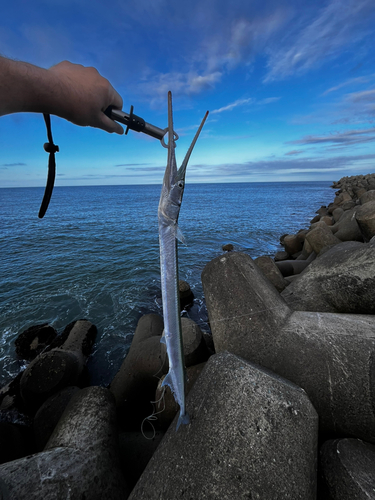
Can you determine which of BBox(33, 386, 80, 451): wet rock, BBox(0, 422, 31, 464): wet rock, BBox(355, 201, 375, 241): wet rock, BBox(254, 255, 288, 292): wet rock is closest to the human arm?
BBox(33, 386, 80, 451): wet rock

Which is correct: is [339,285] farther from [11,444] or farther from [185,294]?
[11,444]

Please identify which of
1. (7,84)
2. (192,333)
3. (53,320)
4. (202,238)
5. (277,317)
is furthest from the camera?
(202,238)

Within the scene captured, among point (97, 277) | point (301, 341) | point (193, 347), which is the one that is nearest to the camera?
point (301, 341)

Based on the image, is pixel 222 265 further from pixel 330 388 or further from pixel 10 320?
pixel 10 320

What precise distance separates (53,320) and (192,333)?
22.1ft

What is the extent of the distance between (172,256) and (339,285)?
3.93m

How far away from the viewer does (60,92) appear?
146 centimetres

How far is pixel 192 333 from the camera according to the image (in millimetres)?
4570

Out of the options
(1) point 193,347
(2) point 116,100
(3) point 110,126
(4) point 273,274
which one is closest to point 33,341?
(1) point 193,347

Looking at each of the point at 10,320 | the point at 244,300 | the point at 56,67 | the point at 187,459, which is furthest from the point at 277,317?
the point at 10,320

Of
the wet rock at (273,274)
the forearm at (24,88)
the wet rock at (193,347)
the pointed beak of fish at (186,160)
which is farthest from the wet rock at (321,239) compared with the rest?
the forearm at (24,88)

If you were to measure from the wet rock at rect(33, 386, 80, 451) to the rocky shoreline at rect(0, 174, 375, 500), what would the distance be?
0.06 feet

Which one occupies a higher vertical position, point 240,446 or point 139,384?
point 240,446

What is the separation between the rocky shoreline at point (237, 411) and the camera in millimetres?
1953
